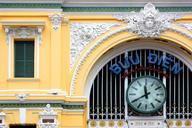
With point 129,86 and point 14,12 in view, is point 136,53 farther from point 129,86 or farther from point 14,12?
point 14,12

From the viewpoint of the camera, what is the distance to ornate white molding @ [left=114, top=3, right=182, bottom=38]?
3738cm

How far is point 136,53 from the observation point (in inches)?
1503

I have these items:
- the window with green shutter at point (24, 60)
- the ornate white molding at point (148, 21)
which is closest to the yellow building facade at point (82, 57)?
the ornate white molding at point (148, 21)

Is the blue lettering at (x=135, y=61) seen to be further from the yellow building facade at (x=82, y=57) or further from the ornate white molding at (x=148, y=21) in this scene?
the ornate white molding at (x=148, y=21)

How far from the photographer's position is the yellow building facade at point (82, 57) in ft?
120

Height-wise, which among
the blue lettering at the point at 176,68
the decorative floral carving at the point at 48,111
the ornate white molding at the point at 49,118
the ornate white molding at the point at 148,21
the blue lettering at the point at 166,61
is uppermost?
the ornate white molding at the point at 148,21

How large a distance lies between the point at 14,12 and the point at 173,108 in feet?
21.8

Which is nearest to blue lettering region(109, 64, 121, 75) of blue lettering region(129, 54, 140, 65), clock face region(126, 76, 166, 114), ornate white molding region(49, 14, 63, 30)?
blue lettering region(129, 54, 140, 65)

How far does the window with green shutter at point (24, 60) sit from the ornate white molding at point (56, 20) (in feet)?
3.56

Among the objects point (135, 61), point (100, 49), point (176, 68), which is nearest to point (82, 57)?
point (100, 49)

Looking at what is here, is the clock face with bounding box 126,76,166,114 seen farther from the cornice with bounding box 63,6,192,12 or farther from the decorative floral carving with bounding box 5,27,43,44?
the decorative floral carving with bounding box 5,27,43,44

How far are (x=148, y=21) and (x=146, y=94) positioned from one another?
8.64 ft

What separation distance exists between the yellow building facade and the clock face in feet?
0.72

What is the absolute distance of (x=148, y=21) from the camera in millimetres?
37312
